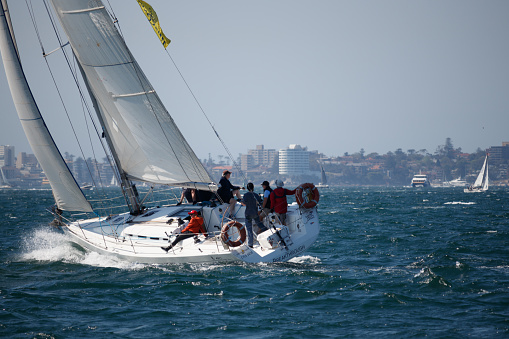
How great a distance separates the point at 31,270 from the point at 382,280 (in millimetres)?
7990

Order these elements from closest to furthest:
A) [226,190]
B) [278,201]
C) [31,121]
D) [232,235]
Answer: [232,235] → [278,201] → [226,190] → [31,121]

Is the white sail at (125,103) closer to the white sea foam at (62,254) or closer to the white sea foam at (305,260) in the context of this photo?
the white sea foam at (62,254)

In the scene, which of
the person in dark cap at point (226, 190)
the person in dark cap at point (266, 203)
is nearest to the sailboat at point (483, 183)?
the person in dark cap at point (226, 190)

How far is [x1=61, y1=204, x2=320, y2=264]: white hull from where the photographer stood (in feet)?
37.7

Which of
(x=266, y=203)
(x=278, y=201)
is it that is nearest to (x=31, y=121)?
(x=266, y=203)

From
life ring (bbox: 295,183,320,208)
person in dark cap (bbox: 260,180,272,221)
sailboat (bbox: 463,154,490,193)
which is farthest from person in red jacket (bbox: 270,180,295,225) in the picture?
sailboat (bbox: 463,154,490,193)

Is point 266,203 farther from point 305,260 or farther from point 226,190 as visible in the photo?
point 305,260

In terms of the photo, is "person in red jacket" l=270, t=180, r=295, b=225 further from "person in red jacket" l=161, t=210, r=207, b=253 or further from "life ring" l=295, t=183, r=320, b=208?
"person in red jacket" l=161, t=210, r=207, b=253

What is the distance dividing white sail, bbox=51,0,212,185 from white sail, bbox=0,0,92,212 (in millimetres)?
1489

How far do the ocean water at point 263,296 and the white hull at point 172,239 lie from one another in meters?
0.28

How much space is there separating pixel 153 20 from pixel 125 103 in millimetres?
2412

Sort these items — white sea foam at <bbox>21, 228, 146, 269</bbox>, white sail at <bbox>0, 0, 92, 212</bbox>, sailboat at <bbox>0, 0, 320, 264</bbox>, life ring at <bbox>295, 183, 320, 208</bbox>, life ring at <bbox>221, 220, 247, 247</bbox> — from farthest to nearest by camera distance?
white sail at <bbox>0, 0, 92, 212</bbox>
life ring at <bbox>295, 183, 320, 208</bbox>
sailboat at <bbox>0, 0, 320, 264</bbox>
white sea foam at <bbox>21, 228, 146, 269</bbox>
life ring at <bbox>221, 220, 247, 247</bbox>

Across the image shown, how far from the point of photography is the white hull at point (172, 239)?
1148 cm

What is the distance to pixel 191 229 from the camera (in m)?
12.3
